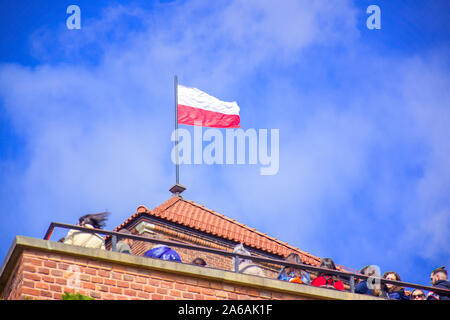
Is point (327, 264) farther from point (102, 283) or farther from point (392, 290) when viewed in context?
point (102, 283)

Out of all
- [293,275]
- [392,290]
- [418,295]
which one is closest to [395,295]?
[392,290]

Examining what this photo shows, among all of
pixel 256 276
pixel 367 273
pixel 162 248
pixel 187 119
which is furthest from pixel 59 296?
pixel 187 119

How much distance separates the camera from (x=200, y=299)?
13625 millimetres

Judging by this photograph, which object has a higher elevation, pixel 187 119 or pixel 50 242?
pixel 187 119

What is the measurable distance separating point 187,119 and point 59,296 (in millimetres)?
9279

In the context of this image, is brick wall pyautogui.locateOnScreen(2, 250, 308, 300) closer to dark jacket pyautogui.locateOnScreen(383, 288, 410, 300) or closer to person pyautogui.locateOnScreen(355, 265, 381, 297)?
person pyautogui.locateOnScreen(355, 265, 381, 297)

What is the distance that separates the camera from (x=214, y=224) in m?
22.4

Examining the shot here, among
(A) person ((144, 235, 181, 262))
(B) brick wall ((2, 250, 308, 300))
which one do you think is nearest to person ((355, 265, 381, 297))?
(B) brick wall ((2, 250, 308, 300))

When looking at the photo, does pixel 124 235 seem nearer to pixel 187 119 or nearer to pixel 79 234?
pixel 79 234

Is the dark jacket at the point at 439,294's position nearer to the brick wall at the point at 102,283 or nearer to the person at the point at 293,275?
the person at the point at 293,275

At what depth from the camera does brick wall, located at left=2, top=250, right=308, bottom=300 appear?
12.9m
